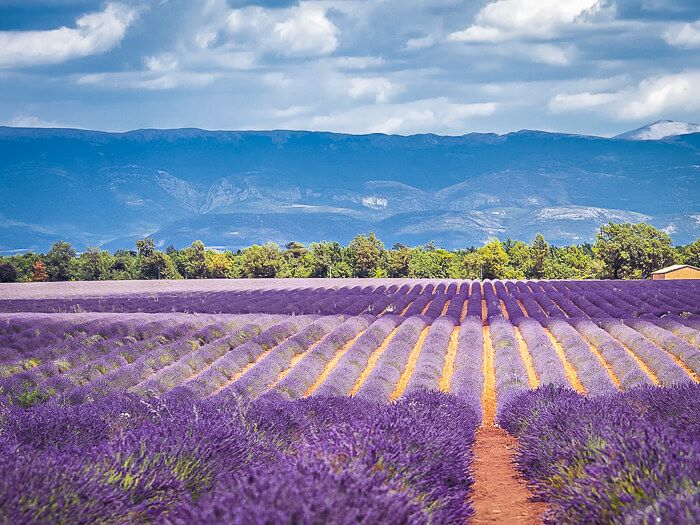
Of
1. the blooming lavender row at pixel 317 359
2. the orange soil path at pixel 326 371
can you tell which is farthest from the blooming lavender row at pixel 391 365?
the blooming lavender row at pixel 317 359

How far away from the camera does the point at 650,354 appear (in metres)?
17.0

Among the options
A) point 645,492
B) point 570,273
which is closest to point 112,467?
point 645,492

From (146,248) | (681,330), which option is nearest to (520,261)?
(146,248)

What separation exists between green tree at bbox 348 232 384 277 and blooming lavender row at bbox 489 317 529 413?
51.6 m

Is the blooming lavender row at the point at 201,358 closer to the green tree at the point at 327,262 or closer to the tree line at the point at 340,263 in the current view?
the green tree at the point at 327,262

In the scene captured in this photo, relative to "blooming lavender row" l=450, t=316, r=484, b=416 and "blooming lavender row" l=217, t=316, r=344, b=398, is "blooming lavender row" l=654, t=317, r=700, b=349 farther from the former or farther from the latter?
"blooming lavender row" l=217, t=316, r=344, b=398

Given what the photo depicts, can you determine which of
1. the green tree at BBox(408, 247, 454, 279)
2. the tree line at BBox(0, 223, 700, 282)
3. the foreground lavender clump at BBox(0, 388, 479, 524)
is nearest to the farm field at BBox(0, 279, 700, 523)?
the foreground lavender clump at BBox(0, 388, 479, 524)

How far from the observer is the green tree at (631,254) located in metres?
68.1

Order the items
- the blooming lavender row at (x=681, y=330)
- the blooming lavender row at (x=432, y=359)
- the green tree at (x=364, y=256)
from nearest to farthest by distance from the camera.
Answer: the blooming lavender row at (x=432, y=359), the blooming lavender row at (x=681, y=330), the green tree at (x=364, y=256)

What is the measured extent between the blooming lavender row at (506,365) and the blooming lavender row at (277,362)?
15.2 ft

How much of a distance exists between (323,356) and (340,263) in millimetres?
59278

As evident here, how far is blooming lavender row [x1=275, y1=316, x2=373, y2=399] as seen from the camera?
14.5 m

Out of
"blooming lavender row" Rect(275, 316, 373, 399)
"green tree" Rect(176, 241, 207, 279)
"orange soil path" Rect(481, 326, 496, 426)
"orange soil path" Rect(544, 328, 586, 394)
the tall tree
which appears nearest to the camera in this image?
"orange soil path" Rect(481, 326, 496, 426)

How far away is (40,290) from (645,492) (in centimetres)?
5031
